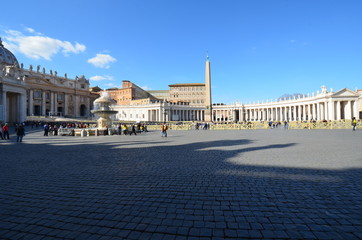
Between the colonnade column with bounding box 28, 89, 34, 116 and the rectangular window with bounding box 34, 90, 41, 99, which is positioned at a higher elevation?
the rectangular window with bounding box 34, 90, 41, 99

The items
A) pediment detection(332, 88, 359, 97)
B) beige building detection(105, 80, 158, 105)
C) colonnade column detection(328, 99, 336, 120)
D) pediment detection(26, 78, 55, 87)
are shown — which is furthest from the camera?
beige building detection(105, 80, 158, 105)

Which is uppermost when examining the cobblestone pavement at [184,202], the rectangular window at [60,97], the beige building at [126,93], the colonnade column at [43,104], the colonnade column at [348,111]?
the beige building at [126,93]

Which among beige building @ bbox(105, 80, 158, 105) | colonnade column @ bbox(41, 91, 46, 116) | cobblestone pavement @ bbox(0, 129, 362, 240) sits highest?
beige building @ bbox(105, 80, 158, 105)

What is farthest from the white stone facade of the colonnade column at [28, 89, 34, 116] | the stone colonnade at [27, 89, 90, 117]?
the colonnade column at [28, 89, 34, 116]

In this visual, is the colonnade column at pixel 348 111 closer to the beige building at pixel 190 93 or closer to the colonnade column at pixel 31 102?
the beige building at pixel 190 93

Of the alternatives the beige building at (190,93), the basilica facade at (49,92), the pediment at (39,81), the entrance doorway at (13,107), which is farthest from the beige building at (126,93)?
the entrance doorway at (13,107)

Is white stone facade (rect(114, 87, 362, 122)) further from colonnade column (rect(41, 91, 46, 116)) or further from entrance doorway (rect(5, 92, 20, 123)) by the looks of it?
entrance doorway (rect(5, 92, 20, 123))

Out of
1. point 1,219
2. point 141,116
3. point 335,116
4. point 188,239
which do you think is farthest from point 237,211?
point 141,116

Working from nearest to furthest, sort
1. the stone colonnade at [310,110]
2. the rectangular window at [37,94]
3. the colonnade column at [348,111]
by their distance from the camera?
the stone colonnade at [310,110], the colonnade column at [348,111], the rectangular window at [37,94]

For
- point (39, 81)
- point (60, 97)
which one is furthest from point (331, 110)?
point (39, 81)

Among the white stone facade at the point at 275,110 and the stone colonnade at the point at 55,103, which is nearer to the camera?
the white stone facade at the point at 275,110

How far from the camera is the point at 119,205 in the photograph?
3.55 m

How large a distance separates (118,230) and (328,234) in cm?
264

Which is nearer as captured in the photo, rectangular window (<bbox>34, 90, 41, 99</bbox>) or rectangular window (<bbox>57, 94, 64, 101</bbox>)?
rectangular window (<bbox>34, 90, 41, 99</bbox>)
